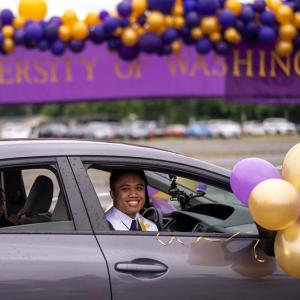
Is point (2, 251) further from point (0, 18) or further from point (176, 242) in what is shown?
point (0, 18)

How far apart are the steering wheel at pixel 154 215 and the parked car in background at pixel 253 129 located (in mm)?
36725

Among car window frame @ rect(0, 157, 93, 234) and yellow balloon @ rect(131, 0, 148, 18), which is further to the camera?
yellow balloon @ rect(131, 0, 148, 18)

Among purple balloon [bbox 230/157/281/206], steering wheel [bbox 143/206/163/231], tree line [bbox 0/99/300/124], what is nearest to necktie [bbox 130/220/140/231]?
steering wheel [bbox 143/206/163/231]

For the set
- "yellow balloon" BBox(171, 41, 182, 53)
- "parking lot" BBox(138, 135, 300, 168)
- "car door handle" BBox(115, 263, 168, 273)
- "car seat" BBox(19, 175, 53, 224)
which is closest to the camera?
"car door handle" BBox(115, 263, 168, 273)

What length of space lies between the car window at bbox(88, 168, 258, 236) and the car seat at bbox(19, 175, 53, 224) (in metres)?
0.28

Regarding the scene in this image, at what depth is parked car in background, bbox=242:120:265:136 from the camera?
41.4 m

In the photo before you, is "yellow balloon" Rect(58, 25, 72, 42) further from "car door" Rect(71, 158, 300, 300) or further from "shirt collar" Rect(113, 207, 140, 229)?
"car door" Rect(71, 158, 300, 300)

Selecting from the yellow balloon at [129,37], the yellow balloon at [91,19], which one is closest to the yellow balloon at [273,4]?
the yellow balloon at [129,37]

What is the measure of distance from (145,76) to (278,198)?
10634 millimetres

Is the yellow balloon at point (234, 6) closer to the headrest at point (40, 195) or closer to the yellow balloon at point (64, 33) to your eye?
the yellow balloon at point (64, 33)

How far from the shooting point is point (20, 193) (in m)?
4.12

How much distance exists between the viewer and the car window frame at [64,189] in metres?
3.16

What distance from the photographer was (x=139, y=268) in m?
3.10

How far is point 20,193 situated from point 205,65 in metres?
9.70
